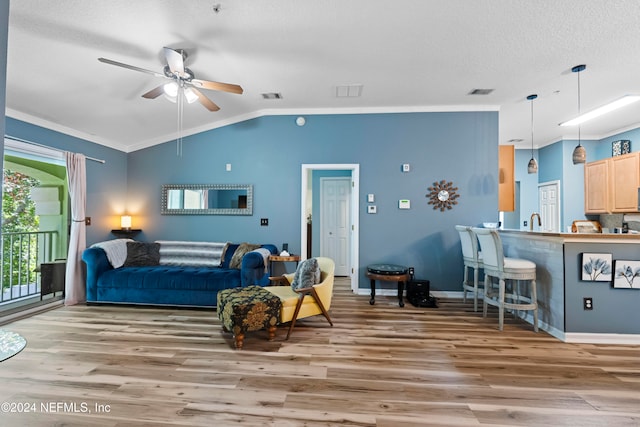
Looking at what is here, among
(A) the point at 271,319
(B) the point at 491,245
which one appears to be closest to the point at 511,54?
(B) the point at 491,245

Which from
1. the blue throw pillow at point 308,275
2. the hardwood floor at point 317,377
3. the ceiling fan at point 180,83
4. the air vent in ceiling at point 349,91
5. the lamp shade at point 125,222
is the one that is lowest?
the hardwood floor at point 317,377

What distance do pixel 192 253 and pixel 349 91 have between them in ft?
11.0

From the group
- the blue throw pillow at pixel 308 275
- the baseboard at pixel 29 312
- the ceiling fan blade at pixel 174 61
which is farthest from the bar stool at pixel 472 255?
the baseboard at pixel 29 312

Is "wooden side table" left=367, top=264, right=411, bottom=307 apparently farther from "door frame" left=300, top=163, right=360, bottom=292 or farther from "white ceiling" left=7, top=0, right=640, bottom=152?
"white ceiling" left=7, top=0, right=640, bottom=152

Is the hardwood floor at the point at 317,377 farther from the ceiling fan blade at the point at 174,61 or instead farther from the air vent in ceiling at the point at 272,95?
the air vent in ceiling at the point at 272,95

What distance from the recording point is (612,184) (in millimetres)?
5305

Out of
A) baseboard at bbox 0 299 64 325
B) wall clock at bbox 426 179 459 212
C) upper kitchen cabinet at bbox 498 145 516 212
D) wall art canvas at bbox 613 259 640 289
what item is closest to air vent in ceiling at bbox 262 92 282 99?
wall clock at bbox 426 179 459 212

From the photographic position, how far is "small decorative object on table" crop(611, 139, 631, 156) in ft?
17.4

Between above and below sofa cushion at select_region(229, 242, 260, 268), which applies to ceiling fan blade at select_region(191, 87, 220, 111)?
above

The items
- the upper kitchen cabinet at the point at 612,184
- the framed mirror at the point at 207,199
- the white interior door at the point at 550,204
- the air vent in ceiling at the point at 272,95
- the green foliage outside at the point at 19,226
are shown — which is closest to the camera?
the air vent in ceiling at the point at 272,95

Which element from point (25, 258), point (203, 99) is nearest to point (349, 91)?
point (203, 99)

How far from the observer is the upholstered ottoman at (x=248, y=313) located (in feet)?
8.80

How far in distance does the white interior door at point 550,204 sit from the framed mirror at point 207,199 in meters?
6.21

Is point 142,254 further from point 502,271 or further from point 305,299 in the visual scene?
point 502,271
